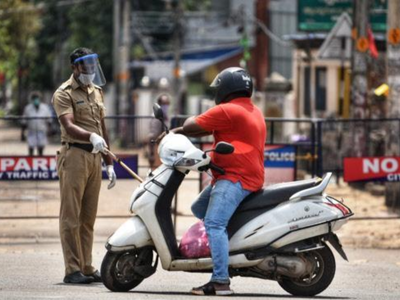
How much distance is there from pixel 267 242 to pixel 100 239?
6.08 meters

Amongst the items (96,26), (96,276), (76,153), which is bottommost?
(96,26)

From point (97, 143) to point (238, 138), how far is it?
125cm

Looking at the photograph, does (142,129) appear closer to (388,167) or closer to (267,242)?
(388,167)

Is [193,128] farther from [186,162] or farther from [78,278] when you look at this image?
[78,278]

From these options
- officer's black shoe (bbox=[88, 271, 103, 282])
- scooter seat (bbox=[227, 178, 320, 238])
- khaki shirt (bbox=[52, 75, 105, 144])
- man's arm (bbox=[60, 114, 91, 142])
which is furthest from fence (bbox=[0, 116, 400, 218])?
scooter seat (bbox=[227, 178, 320, 238])

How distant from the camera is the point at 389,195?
1902 centimetres

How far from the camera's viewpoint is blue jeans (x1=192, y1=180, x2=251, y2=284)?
34.0ft

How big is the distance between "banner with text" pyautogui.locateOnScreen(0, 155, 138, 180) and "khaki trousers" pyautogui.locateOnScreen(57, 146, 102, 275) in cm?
454

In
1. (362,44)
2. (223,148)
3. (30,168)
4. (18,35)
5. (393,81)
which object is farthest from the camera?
(18,35)

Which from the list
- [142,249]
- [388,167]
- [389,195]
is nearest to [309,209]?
[142,249]

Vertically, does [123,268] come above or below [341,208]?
below

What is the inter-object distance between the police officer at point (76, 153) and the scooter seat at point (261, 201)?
4.33 ft

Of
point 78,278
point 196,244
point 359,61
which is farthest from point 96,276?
point 359,61

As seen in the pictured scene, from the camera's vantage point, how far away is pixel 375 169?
16.8 m
